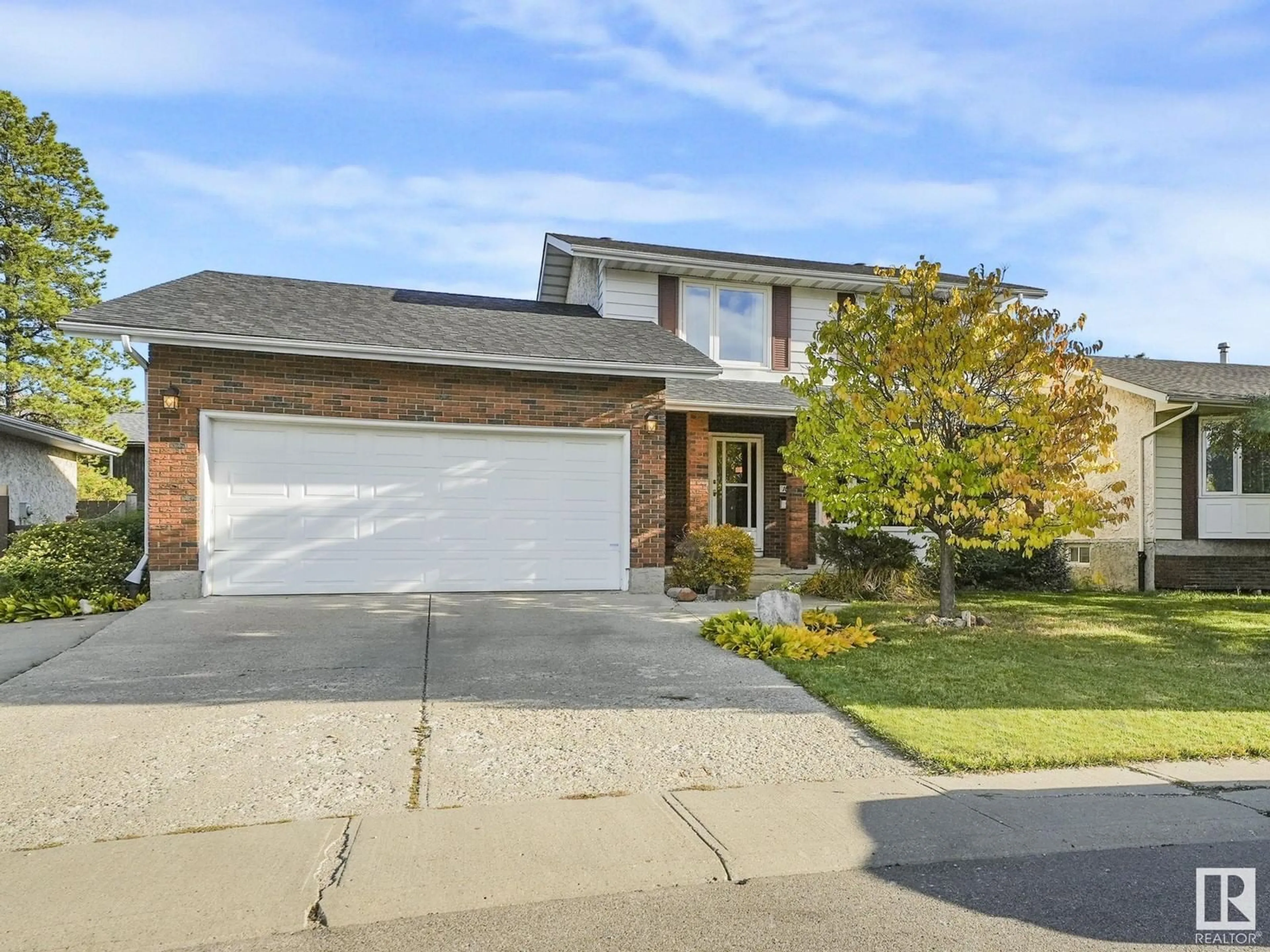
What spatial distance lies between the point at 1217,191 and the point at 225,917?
1809 cm

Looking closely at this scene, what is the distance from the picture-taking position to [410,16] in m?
9.58

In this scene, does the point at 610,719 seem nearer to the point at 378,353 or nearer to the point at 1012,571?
the point at 378,353

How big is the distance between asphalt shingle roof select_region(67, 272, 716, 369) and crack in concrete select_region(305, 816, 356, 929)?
24.8 feet

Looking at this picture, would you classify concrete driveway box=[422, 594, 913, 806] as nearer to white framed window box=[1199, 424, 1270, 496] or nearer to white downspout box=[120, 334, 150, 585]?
white downspout box=[120, 334, 150, 585]

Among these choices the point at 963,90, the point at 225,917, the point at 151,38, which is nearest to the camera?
the point at 225,917

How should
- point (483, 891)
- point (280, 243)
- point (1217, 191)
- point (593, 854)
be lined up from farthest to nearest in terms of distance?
point (280, 243) < point (1217, 191) < point (593, 854) < point (483, 891)

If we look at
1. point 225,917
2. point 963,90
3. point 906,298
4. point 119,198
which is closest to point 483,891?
point 225,917

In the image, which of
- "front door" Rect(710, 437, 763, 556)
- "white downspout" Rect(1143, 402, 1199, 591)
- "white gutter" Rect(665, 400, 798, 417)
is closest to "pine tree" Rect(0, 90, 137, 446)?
"front door" Rect(710, 437, 763, 556)

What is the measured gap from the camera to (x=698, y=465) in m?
13.3

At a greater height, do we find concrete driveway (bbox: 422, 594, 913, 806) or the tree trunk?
the tree trunk

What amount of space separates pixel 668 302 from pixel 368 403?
20.1ft

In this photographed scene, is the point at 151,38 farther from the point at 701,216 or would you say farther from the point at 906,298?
the point at 701,216

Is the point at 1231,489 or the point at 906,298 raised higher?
the point at 906,298

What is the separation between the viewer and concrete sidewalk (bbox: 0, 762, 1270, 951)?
9.75ft
